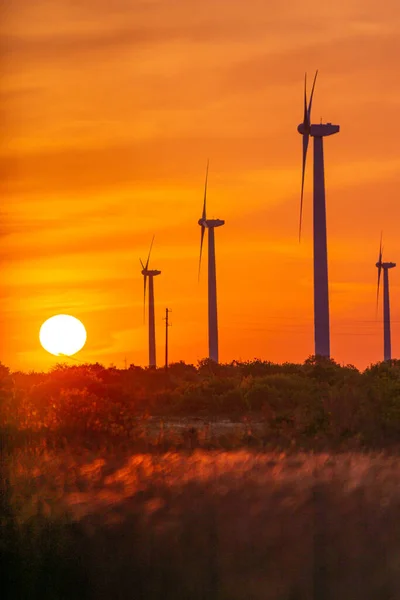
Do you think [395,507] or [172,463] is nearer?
[395,507]

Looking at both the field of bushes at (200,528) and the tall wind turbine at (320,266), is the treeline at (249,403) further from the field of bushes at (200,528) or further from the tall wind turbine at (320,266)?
the field of bushes at (200,528)

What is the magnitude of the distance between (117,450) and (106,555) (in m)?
19.2

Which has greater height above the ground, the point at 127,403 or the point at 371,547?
the point at 127,403

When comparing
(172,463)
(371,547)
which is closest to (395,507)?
(371,547)

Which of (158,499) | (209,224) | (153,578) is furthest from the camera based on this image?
(209,224)

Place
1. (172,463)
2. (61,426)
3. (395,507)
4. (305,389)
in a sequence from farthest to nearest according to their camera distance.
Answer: (305,389) < (61,426) < (172,463) < (395,507)

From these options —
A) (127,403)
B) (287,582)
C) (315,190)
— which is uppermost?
(315,190)

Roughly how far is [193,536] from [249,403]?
162 ft

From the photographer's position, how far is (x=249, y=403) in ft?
230

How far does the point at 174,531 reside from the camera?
2053cm

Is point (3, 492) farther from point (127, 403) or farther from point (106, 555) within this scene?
point (127, 403)

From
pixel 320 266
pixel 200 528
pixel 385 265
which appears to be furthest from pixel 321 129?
pixel 200 528

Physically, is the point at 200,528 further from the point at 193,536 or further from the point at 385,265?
the point at 385,265

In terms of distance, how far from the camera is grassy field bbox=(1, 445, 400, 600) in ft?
63.4
